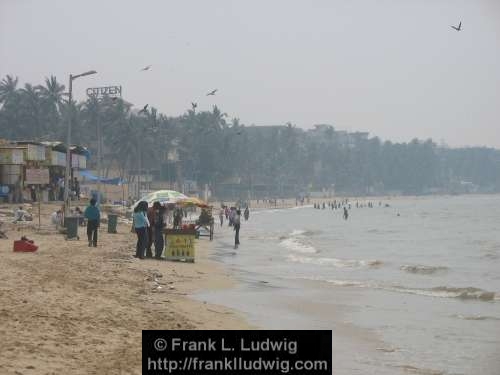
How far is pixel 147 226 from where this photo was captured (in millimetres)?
17141

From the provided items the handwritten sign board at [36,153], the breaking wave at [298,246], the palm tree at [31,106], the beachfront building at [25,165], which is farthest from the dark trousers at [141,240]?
the palm tree at [31,106]

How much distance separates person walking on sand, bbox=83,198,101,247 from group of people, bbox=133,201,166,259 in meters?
1.64

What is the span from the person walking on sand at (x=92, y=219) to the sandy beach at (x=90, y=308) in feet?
4.10

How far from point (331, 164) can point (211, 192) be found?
204ft

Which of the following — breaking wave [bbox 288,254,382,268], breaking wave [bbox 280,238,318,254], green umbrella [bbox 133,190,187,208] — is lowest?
breaking wave [bbox 280,238,318,254]

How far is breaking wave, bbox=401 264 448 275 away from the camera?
20.7 meters

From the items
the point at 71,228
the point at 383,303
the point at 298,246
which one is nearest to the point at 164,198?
the point at 71,228

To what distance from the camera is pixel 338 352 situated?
870cm

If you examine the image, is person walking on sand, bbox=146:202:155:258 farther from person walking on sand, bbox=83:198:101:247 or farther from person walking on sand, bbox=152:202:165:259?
person walking on sand, bbox=83:198:101:247

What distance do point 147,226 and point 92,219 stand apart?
283 centimetres

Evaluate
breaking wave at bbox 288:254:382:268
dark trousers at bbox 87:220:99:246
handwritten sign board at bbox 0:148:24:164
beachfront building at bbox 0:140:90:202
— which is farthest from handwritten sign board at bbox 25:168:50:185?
breaking wave at bbox 288:254:382:268

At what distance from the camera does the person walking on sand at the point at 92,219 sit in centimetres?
1878

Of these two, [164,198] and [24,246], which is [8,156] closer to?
[164,198]

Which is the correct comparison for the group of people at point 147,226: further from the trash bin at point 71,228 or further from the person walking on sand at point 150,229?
the trash bin at point 71,228
